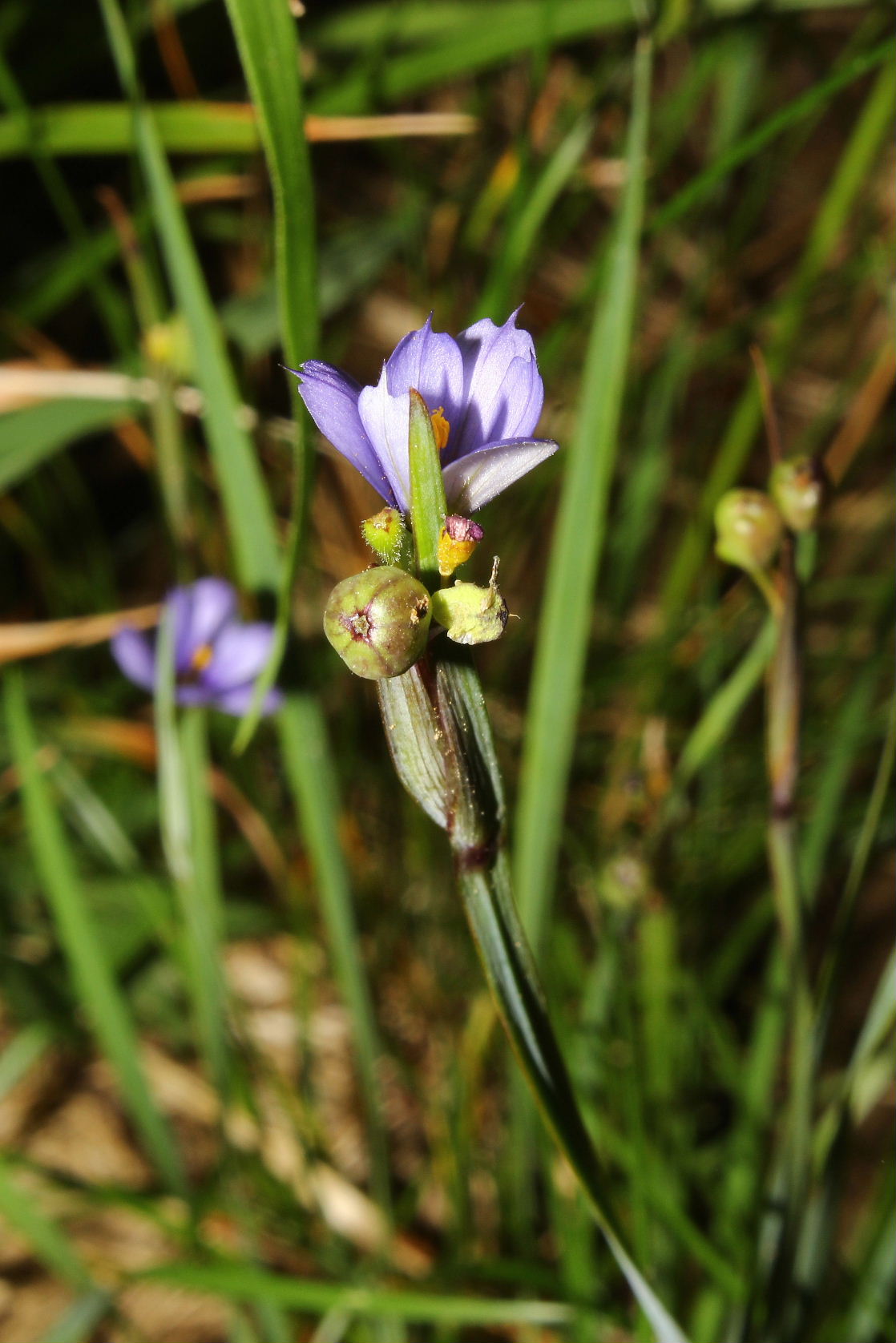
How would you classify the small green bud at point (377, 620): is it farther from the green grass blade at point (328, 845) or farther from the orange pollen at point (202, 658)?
the orange pollen at point (202, 658)

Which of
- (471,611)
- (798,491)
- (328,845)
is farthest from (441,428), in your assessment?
(328,845)

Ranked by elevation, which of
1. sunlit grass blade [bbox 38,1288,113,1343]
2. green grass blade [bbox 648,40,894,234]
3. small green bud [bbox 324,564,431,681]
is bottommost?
sunlit grass blade [bbox 38,1288,113,1343]

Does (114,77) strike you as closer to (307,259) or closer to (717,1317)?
(307,259)

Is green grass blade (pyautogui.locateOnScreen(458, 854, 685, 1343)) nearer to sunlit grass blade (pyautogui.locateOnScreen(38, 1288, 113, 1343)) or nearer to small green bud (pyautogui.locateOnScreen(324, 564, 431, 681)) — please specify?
small green bud (pyautogui.locateOnScreen(324, 564, 431, 681))

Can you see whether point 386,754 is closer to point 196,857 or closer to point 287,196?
point 196,857

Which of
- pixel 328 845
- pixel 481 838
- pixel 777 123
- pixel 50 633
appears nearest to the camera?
pixel 481 838

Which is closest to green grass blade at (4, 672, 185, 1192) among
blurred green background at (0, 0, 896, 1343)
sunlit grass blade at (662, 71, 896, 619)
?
blurred green background at (0, 0, 896, 1343)

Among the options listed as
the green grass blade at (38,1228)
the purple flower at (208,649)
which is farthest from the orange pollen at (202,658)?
the green grass blade at (38,1228)
